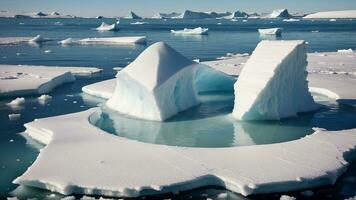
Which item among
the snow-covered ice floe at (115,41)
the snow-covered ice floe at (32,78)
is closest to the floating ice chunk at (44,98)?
the snow-covered ice floe at (32,78)

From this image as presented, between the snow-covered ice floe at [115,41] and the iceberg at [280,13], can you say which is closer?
the snow-covered ice floe at [115,41]

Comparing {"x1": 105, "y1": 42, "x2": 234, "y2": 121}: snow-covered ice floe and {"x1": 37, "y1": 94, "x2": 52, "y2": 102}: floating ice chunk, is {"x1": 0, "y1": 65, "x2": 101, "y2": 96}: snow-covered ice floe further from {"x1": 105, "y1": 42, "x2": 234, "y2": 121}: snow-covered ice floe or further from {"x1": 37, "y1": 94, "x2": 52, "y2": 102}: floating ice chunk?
{"x1": 105, "y1": 42, "x2": 234, "y2": 121}: snow-covered ice floe

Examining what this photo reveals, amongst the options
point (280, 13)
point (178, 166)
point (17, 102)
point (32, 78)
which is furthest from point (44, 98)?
point (280, 13)

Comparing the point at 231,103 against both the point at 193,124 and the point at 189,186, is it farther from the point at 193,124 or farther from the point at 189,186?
the point at 189,186

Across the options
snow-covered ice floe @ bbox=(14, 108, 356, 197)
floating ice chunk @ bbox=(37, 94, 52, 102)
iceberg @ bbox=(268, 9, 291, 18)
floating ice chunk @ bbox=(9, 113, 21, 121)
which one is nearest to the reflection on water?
snow-covered ice floe @ bbox=(14, 108, 356, 197)

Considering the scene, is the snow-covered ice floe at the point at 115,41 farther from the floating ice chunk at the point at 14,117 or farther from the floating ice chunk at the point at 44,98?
the floating ice chunk at the point at 14,117

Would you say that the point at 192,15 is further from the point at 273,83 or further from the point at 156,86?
the point at 156,86

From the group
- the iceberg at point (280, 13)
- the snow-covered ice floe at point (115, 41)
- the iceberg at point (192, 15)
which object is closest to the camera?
the snow-covered ice floe at point (115, 41)
